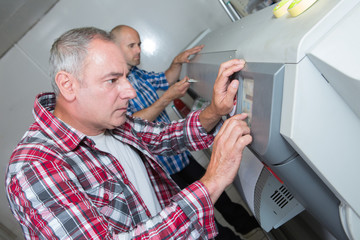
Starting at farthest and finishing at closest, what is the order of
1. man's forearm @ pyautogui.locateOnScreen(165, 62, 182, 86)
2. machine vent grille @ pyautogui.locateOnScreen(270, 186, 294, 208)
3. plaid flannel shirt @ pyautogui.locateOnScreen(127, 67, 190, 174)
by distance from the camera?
man's forearm @ pyautogui.locateOnScreen(165, 62, 182, 86)
plaid flannel shirt @ pyautogui.locateOnScreen(127, 67, 190, 174)
machine vent grille @ pyautogui.locateOnScreen(270, 186, 294, 208)

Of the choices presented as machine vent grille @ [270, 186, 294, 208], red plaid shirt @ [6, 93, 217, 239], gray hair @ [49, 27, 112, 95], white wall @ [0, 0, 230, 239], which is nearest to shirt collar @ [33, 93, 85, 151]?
red plaid shirt @ [6, 93, 217, 239]

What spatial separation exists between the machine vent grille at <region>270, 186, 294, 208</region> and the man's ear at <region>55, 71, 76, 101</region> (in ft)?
2.48

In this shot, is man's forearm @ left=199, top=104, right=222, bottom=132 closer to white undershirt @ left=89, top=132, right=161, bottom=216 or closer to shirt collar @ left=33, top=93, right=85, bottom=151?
white undershirt @ left=89, top=132, right=161, bottom=216

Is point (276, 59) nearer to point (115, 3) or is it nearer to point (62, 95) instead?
point (62, 95)

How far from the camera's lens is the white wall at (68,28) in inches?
76.7

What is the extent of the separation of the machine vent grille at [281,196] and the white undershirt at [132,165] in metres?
0.44

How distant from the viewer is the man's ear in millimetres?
800

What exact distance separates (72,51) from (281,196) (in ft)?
2.74

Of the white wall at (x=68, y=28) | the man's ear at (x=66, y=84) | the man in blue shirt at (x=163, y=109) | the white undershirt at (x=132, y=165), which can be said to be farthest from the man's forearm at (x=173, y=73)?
the man's ear at (x=66, y=84)

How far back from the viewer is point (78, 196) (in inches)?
26.0

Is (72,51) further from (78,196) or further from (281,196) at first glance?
(281,196)

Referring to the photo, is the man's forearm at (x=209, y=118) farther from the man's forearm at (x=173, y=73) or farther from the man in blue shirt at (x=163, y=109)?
the man's forearm at (x=173, y=73)

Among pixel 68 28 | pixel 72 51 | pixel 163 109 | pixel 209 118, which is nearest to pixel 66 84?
pixel 72 51

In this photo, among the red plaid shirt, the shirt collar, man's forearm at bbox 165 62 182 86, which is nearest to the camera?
the red plaid shirt
